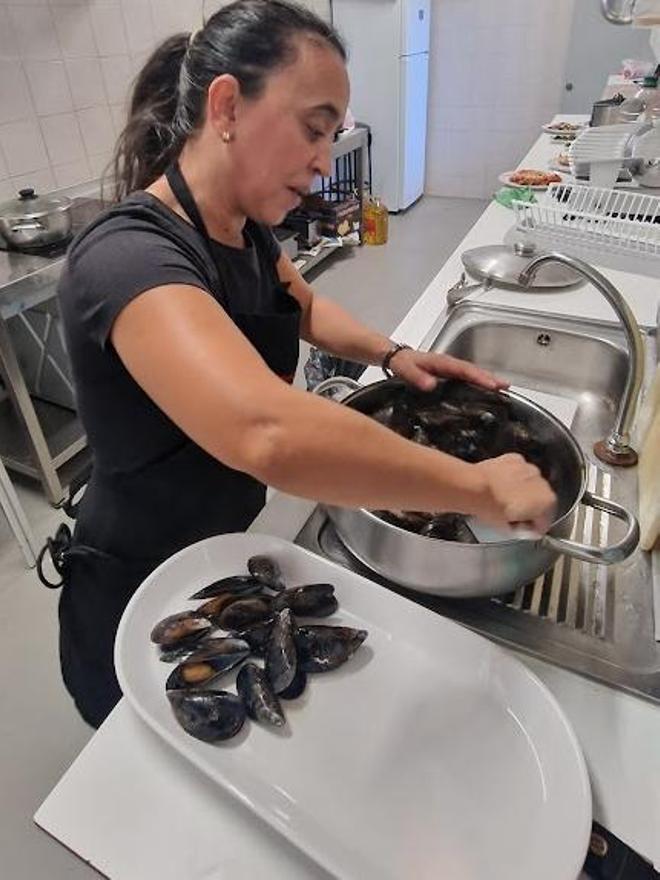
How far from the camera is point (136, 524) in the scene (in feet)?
2.67

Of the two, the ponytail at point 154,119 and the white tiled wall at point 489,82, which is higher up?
the ponytail at point 154,119

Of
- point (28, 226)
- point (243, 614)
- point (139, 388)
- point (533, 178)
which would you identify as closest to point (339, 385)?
point (139, 388)

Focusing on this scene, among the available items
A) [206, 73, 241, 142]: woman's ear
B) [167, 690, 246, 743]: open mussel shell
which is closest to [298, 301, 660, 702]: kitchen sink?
[167, 690, 246, 743]: open mussel shell

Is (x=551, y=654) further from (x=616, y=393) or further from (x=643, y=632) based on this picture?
(x=616, y=393)

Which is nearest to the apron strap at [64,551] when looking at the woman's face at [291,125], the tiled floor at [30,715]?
the tiled floor at [30,715]

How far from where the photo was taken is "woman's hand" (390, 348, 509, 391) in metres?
0.79

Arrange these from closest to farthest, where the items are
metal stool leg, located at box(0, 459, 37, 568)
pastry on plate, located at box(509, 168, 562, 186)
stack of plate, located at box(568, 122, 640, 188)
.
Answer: metal stool leg, located at box(0, 459, 37, 568) < stack of plate, located at box(568, 122, 640, 188) < pastry on plate, located at box(509, 168, 562, 186)

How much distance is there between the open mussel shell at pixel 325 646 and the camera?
1.69ft

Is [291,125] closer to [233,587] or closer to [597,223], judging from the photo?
[233,587]

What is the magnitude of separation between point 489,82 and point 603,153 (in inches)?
117

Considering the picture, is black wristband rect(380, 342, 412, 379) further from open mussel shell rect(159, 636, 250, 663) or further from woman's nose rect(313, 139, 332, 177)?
open mussel shell rect(159, 636, 250, 663)

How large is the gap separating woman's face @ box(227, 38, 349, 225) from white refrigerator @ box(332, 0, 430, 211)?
3142mm

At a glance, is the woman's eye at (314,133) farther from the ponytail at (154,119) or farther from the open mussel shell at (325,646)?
the open mussel shell at (325,646)

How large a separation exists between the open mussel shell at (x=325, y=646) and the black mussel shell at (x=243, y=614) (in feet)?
0.13
